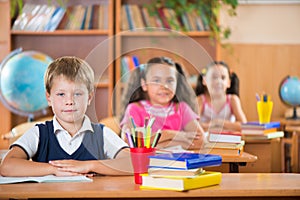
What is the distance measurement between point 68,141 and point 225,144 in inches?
36.0

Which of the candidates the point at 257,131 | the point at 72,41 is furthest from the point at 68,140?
the point at 72,41

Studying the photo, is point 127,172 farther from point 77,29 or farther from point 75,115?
point 77,29

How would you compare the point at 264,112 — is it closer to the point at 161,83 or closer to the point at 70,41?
the point at 161,83

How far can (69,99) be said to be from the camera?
2328 mm

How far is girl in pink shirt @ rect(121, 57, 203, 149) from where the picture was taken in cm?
318

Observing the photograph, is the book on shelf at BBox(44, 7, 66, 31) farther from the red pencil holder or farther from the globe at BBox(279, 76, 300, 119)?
the red pencil holder

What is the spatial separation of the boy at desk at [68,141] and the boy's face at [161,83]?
32.6 inches

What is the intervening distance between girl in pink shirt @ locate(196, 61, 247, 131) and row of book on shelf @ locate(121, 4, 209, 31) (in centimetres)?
69

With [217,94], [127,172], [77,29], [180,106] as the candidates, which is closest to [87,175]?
[127,172]

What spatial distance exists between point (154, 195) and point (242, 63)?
14.2ft

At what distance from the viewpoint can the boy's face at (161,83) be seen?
3.25 meters

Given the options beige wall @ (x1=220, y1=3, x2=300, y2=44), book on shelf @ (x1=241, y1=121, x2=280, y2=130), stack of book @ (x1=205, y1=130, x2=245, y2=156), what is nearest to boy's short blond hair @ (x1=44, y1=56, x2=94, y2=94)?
stack of book @ (x1=205, y1=130, x2=245, y2=156)

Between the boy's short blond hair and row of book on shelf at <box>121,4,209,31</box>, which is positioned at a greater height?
row of book on shelf at <box>121,4,209,31</box>

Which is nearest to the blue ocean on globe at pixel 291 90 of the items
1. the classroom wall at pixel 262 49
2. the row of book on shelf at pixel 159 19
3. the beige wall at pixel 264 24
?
the classroom wall at pixel 262 49
